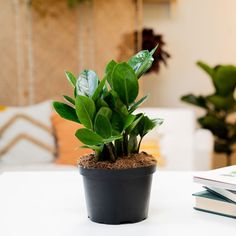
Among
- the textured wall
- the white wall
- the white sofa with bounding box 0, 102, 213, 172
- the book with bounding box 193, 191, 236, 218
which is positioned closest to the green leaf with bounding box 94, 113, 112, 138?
the book with bounding box 193, 191, 236, 218

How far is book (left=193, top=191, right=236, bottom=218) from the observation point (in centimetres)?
122

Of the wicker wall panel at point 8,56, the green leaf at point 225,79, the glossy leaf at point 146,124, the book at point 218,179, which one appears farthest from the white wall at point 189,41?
the glossy leaf at point 146,124

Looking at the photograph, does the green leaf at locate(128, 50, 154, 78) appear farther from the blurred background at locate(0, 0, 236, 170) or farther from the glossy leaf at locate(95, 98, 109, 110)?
Answer: the blurred background at locate(0, 0, 236, 170)

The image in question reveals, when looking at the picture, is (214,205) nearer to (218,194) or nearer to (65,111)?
(218,194)

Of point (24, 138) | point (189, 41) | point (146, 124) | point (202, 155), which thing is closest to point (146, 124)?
point (146, 124)

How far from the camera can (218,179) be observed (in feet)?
4.02

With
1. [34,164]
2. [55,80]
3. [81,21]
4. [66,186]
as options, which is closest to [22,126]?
[34,164]

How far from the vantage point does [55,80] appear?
4.14 metres

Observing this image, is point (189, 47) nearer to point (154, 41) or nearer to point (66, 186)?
point (154, 41)

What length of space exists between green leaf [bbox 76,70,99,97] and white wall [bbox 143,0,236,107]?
3.45 metres

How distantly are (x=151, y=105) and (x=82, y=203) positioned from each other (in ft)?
11.0

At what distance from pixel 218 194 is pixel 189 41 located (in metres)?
3.50

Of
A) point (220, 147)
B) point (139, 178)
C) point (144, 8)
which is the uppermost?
point (144, 8)

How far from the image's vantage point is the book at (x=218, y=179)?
1.20 m
